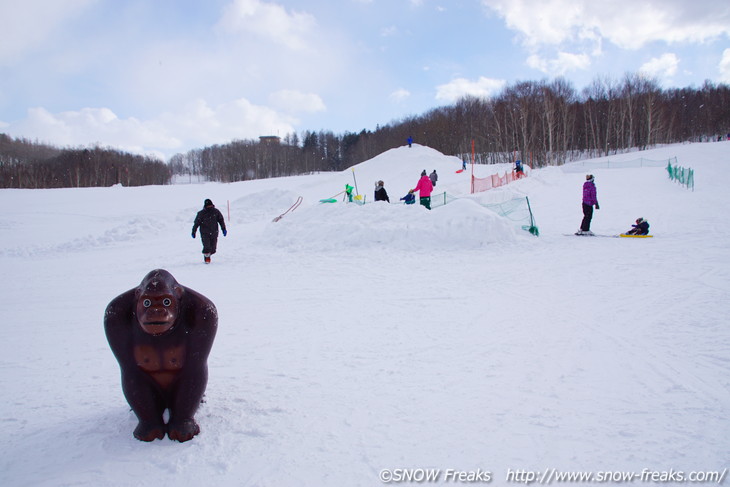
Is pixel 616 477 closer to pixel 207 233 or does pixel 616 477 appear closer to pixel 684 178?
pixel 207 233

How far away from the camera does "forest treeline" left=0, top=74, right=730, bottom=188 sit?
185 feet

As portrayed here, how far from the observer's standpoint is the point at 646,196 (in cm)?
1731

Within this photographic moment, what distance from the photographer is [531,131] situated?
5588 cm

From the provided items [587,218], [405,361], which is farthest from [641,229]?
[405,361]

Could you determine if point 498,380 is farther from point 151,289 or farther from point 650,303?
point 650,303

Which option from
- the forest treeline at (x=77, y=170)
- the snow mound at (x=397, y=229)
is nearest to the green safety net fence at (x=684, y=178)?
the snow mound at (x=397, y=229)

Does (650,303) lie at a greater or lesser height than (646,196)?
lesser

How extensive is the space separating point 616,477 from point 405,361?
6.24 ft

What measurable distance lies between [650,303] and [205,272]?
7.97 m

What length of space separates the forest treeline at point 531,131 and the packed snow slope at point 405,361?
4708cm

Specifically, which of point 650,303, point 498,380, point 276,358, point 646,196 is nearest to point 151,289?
point 276,358

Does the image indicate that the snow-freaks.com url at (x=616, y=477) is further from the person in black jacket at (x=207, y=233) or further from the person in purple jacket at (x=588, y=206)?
the person in purple jacket at (x=588, y=206)

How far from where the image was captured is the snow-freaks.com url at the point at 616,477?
2.21m

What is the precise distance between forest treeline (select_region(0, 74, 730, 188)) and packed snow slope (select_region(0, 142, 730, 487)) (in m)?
47.1
